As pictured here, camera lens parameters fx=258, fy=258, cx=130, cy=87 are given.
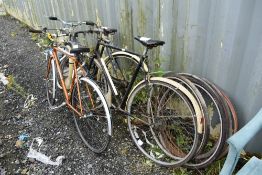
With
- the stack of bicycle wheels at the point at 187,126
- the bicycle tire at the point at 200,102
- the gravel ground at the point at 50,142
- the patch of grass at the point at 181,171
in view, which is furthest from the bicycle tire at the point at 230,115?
the gravel ground at the point at 50,142

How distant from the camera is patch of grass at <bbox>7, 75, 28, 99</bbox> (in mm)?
5160

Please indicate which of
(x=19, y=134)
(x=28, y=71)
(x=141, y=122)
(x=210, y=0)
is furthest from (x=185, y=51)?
(x=28, y=71)

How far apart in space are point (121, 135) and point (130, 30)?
167cm

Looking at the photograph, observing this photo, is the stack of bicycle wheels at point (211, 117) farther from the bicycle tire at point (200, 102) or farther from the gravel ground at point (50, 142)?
the gravel ground at point (50, 142)

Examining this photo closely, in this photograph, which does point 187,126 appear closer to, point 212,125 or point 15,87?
point 212,125

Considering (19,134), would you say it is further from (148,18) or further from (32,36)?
(32,36)

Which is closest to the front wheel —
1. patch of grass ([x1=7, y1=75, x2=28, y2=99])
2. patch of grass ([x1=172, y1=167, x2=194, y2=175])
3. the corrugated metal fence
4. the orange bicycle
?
the orange bicycle

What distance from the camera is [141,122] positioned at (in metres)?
3.72

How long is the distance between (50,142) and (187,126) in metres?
2.06

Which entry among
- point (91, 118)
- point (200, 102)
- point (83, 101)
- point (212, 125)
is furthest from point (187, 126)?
point (83, 101)

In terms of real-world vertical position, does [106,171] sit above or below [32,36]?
below

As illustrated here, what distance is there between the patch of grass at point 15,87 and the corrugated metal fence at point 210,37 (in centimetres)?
239

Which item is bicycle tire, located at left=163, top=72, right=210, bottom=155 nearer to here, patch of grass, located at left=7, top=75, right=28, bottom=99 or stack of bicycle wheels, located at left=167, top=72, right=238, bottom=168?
stack of bicycle wheels, located at left=167, top=72, right=238, bottom=168

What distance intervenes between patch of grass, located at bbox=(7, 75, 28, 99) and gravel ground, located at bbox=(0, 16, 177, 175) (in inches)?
2.0
